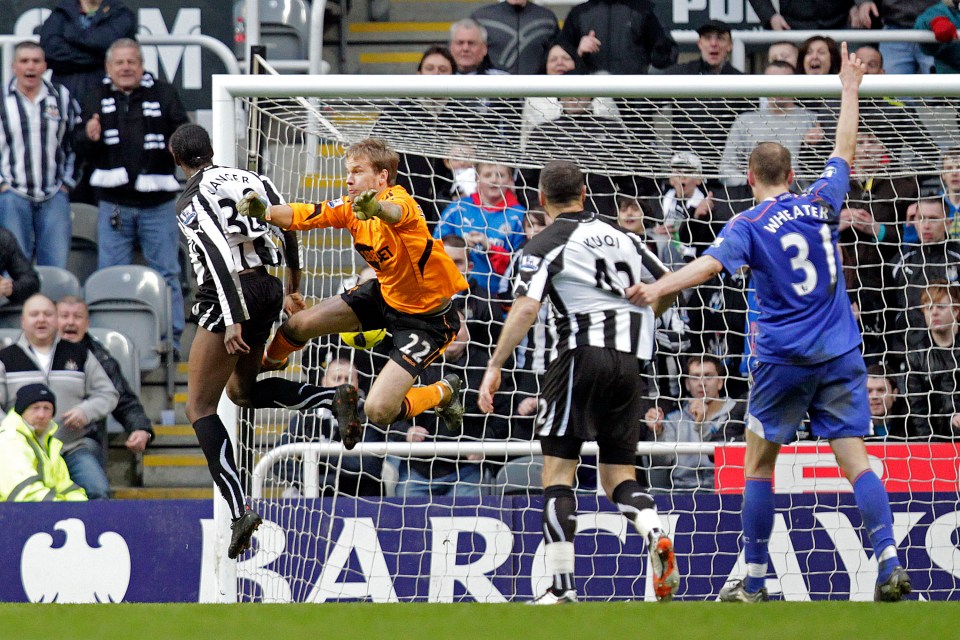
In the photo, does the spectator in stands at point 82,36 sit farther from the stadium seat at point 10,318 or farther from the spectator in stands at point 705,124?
the spectator in stands at point 705,124

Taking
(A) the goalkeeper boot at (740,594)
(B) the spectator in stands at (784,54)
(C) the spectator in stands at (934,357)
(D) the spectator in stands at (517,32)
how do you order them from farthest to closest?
(D) the spectator in stands at (517,32) → (B) the spectator in stands at (784,54) → (C) the spectator in stands at (934,357) → (A) the goalkeeper boot at (740,594)

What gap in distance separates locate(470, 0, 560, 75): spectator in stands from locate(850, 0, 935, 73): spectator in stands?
7.72 ft

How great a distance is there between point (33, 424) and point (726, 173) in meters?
4.42

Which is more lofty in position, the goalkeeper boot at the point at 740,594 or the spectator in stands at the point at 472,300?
the spectator in stands at the point at 472,300

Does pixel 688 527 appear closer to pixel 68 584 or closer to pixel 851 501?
pixel 851 501

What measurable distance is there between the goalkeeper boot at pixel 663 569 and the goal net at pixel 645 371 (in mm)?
1550

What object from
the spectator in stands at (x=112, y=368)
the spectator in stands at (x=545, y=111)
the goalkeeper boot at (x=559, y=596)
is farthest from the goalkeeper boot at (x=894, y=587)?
the spectator in stands at (x=112, y=368)

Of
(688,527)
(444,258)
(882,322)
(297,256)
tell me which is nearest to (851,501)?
(688,527)

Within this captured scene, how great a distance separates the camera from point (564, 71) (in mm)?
9500

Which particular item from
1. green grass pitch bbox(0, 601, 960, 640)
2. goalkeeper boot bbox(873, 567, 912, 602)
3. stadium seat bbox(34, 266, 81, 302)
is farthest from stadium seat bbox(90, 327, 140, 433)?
goalkeeper boot bbox(873, 567, 912, 602)

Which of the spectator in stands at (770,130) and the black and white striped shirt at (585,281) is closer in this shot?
the black and white striped shirt at (585,281)

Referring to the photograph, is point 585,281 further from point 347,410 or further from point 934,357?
point 934,357

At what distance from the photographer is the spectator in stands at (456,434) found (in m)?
7.97

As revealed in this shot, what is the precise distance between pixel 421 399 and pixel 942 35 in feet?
17.9
